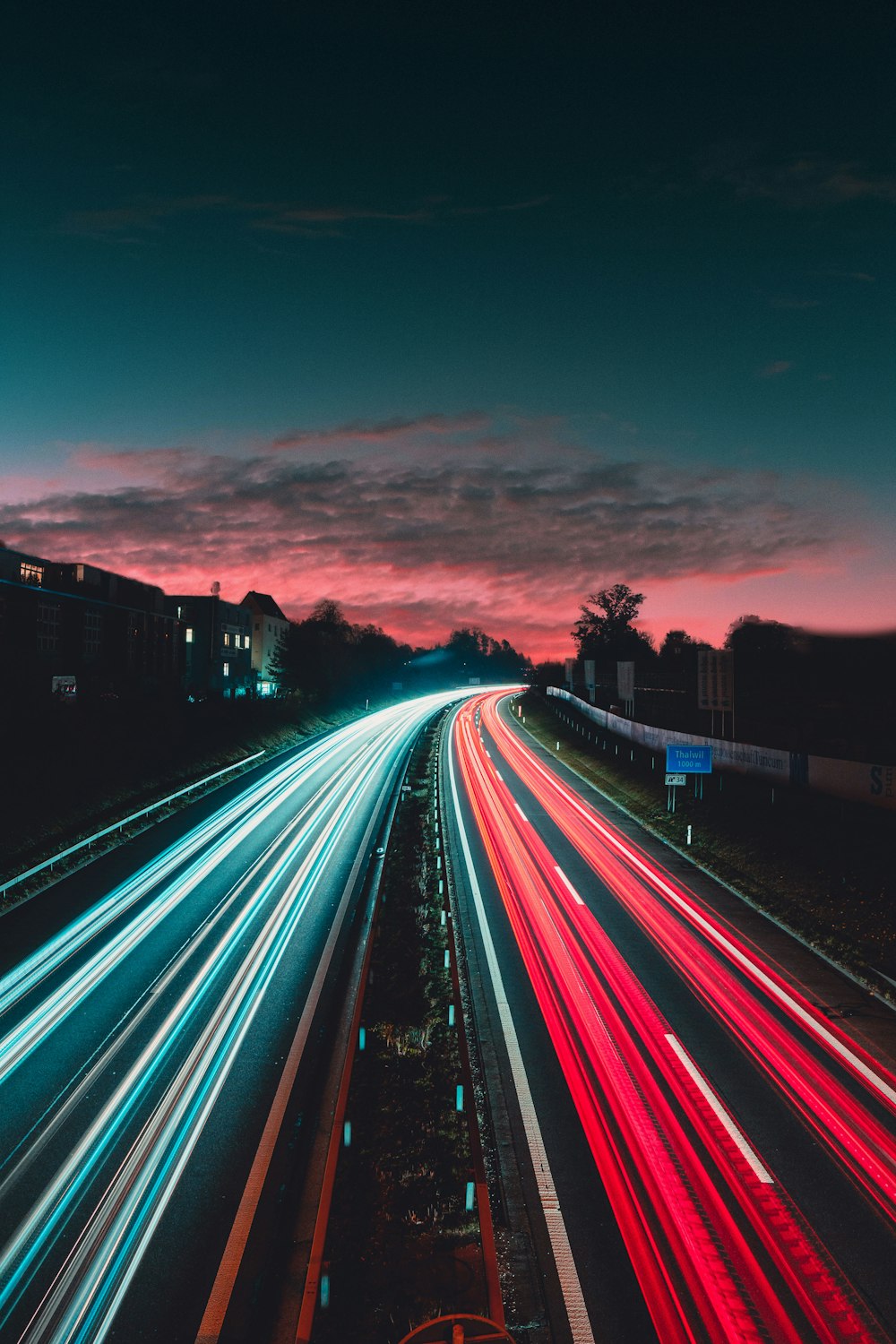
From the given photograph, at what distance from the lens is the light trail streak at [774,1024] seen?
8859 mm

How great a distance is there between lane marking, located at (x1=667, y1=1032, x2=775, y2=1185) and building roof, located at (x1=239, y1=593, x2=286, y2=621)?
402 ft

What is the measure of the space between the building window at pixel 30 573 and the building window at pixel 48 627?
3.69 m

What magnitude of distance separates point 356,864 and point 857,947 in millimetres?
14130

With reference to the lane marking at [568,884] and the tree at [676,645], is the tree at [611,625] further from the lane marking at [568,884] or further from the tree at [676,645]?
the lane marking at [568,884]

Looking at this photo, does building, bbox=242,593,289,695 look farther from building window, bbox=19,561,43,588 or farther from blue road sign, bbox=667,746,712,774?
blue road sign, bbox=667,746,712,774

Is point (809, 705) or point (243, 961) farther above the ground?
point (809, 705)

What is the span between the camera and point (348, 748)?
48.9 m

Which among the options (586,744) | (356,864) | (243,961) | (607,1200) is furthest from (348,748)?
A: (607,1200)

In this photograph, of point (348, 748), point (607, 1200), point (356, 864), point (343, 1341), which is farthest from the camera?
point (348, 748)

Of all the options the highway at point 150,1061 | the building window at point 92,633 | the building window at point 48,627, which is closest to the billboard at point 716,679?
the highway at point 150,1061

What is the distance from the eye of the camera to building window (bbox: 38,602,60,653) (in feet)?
169

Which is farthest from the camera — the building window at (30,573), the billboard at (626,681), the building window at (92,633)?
the building window at (92,633)

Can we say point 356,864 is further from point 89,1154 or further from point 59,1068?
point 89,1154

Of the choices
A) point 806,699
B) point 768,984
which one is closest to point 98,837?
point 768,984
